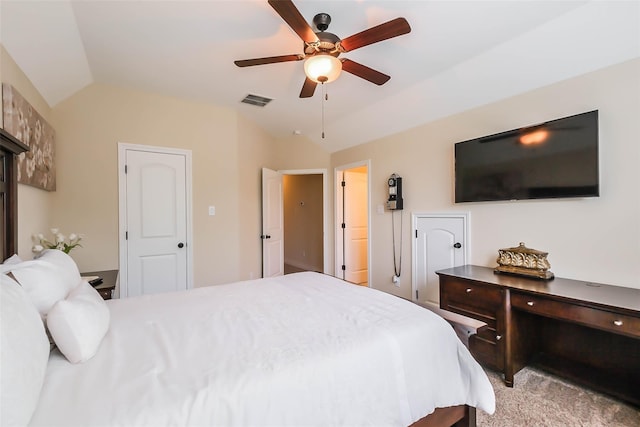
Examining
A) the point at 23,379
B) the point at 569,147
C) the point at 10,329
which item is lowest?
the point at 23,379

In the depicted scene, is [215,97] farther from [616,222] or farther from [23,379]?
[616,222]

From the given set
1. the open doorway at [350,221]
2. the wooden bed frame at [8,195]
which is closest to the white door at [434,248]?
the open doorway at [350,221]

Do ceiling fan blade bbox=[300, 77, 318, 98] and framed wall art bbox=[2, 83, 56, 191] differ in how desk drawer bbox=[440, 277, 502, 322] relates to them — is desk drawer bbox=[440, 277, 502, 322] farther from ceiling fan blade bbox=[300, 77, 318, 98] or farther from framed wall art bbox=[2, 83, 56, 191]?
framed wall art bbox=[2, 83, 56, 191]

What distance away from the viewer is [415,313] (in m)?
1.43

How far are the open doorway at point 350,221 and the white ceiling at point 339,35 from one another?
164cm

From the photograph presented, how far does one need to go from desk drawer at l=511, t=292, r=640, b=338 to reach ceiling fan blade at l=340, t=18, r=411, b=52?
191 centimetres

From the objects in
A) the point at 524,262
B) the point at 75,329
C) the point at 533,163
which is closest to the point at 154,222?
the point at 75,329

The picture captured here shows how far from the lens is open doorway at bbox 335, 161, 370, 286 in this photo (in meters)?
4.62

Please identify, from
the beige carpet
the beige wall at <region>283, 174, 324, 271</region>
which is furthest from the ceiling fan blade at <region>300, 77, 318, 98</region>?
the beige wall at <region>283, 174, 324, 271</region>

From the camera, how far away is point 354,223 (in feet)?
15.6

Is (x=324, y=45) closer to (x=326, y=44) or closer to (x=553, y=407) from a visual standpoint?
(x=326, y=44)

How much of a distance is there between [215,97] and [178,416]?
11.0 feet

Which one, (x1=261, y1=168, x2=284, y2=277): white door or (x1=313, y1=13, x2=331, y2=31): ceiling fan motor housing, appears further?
(x1=261, y1=168, x2=284, y2=277): white door

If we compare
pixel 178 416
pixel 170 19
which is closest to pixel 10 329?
pixel 178 416
